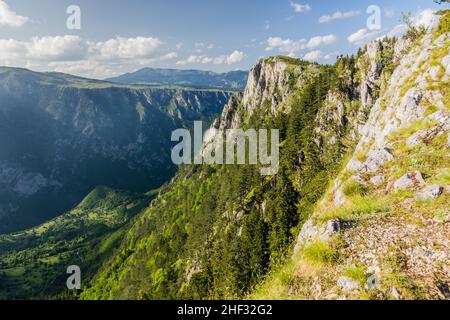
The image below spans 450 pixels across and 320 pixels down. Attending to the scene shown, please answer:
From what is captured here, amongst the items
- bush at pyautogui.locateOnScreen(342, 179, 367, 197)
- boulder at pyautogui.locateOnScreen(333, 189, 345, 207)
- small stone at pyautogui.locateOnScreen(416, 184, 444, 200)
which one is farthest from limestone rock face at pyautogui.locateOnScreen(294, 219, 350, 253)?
small stone at pyautogui.locateOnScreen(416, 184, 444, 200)

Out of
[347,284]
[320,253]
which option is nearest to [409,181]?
[320,253]

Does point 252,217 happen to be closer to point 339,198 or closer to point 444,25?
point 444,25

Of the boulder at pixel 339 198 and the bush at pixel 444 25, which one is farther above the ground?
the bush at pixel 444 25

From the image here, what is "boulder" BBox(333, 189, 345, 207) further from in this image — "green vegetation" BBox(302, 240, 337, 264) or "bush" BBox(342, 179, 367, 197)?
"green vegetation" BBox(302, 240, 337, 264)

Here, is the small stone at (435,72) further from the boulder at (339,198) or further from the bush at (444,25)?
the boulder at (339,198)

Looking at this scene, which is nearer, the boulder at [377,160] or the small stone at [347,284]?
the small stone at [347,284]

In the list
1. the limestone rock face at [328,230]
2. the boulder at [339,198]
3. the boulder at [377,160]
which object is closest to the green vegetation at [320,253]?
the limestone rock face at [328,230]
